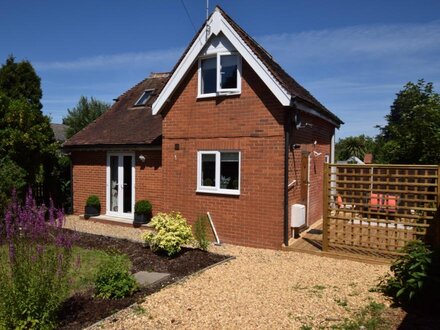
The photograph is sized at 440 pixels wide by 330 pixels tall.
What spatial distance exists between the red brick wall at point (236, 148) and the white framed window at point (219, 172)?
0.19 metres

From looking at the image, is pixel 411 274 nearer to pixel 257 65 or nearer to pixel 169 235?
pixel 169 235

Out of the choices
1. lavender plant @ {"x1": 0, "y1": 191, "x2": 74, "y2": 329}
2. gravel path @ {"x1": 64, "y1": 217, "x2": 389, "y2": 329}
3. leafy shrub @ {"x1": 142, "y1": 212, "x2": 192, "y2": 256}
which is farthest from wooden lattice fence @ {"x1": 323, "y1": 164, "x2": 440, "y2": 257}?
lavender plant @ {"x1": 0, "y1": 191, "x2": 74, "y2": 329}

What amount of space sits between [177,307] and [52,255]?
2.26m

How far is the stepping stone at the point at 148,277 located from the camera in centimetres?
720

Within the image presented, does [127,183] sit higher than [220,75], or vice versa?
[220,75]

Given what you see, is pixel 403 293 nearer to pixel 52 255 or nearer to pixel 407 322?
pixel 407 322

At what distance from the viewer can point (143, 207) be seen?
526 inches

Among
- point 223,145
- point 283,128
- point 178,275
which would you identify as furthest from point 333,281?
point 223,145

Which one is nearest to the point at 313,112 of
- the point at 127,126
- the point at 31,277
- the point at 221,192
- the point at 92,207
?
the point at 221,192

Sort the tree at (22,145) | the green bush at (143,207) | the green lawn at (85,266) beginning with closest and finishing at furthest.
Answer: the green lawn at (85,266), the tree at (22,145), the green bush at (143,207)

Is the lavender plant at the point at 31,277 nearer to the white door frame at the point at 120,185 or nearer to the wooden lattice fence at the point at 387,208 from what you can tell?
the wooden lattice fence at the point at 387,208

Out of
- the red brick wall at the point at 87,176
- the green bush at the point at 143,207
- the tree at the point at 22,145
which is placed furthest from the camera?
the red brick wall at the point at 87,176

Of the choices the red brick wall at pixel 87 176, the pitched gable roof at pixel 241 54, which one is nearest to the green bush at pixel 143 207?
the red brick wall at pixel 87 176

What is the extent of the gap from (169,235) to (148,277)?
→ 59.4 inches
